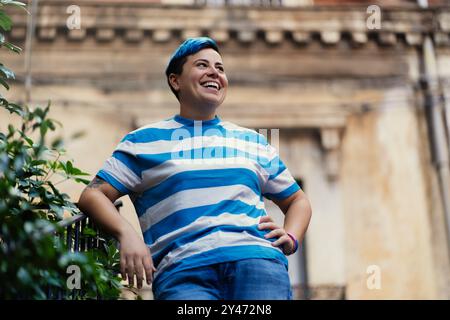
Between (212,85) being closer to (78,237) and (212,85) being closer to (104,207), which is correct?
(104,207)

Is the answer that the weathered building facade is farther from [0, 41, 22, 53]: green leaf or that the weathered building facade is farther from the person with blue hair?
the person with blue hair

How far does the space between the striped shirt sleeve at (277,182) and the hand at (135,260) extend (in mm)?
578

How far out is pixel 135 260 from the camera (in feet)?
6.98

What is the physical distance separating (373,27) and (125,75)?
3.81 m

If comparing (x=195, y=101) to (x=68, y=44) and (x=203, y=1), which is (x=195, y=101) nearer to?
(x=68, y=44)

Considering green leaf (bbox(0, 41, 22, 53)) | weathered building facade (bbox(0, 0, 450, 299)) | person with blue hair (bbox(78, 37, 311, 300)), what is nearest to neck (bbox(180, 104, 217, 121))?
person with blue hair (bbox(78, 37, 311, 300))

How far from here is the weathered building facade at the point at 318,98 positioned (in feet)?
29.8

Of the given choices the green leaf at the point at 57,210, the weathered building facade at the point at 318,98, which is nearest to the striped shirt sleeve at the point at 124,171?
the green leaf at the point at 57,210

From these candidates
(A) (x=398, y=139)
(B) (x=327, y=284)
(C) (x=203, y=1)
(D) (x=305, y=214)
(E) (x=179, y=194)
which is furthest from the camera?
(C) (x=203, y=1)

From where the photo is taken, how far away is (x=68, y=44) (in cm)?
943

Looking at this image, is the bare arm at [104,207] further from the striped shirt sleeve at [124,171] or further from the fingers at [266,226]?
the fingers at [266,226]

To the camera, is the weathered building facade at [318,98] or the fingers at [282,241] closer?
the fingers at [282,241]

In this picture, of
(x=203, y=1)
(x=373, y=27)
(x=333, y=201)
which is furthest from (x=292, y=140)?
(x=203, y=1)

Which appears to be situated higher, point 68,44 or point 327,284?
point 68,44
